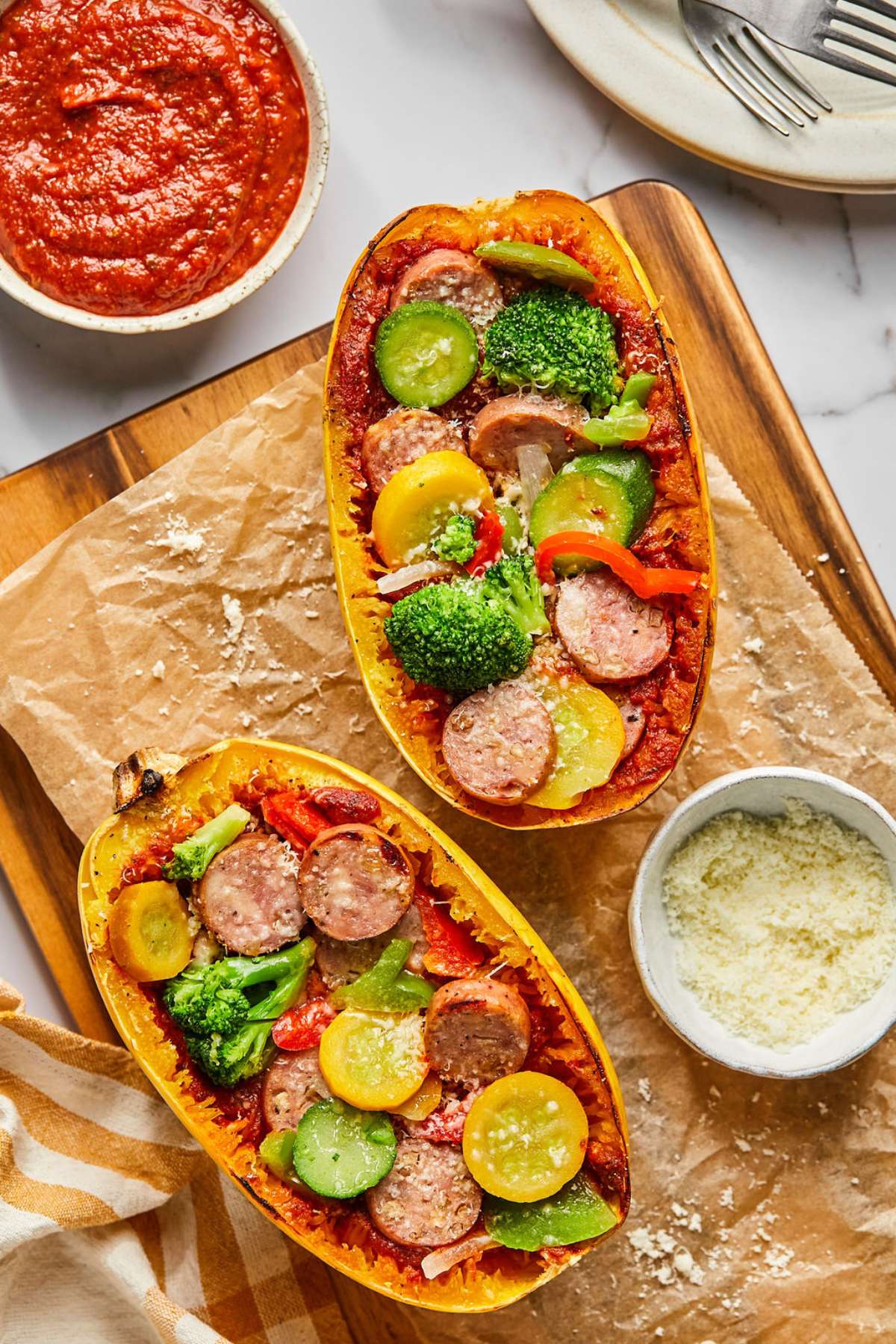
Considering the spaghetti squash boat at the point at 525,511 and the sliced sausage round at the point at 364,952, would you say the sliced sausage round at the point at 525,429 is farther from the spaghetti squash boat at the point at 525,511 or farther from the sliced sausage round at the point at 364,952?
the sliced sausage round at the point at 364,952

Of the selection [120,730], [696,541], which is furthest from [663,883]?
[120,730]

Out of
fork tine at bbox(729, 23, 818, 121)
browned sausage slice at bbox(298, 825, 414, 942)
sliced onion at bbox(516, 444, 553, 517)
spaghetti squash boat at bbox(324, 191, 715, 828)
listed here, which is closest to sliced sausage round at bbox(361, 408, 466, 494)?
spaghetti squash boat at bbox(324, 191, 715, 828)

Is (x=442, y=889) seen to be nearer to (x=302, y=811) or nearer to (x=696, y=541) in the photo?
(x=302, y=811)

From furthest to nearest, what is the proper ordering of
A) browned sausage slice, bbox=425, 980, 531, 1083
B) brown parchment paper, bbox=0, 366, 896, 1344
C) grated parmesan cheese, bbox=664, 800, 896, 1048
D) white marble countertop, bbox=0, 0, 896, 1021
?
white marble countertop, bbox=0, 0, 896, 1021 < brown parchment paper, bbox=0, 366, 896, 1344 < grated parmesan cheese, bbox=664, 800, 896, 1048 < browned sausage slice, bbox=425, 980, 531, 1083

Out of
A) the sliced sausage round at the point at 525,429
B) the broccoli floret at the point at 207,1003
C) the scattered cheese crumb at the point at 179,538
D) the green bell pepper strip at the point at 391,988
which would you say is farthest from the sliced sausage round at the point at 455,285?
the broccoli floret at the point at 207,1003

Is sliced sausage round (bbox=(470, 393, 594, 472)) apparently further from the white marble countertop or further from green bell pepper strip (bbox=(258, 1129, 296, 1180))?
green bell pepper strip (bbox=(258, 1129, 296, 1180))
